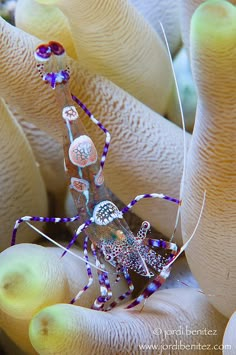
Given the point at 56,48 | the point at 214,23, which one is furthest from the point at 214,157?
the point at 56,48

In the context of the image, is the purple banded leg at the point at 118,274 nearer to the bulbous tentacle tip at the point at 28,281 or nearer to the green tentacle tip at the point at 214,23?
the bulbous tentacle tip at the point at 28,281

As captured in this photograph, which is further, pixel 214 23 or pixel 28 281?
pixel 28 281

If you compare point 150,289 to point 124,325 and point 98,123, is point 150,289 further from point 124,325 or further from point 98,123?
point 98,123

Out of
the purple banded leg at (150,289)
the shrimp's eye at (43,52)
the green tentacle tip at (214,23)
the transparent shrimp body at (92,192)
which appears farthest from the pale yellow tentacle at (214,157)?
the shrimp's eye at (43,52)

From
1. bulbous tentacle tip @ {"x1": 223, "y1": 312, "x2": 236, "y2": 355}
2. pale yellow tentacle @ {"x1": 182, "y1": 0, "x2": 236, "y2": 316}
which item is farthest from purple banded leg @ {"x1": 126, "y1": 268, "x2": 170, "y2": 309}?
bulbous tentacle tip @ {"x1": 223, "y1": 312, "x2": 236, "y2": 355}

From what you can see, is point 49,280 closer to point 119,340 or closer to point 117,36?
point 119,340

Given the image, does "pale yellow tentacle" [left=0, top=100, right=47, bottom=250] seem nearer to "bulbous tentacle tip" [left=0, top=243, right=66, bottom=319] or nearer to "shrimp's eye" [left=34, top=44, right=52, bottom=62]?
"shrimp's eye" [left=34, top=44, right=52, bottom=62]

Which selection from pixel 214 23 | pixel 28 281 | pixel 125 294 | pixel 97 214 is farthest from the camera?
pixel 97 214

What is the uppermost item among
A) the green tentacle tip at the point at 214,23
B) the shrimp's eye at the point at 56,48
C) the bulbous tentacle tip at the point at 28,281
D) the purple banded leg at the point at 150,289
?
the shrimp's eye at the point at 56,48

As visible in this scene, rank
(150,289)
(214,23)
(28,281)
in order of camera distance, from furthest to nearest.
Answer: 1. (150,289)
2. (28,281)
3. (214,23)
